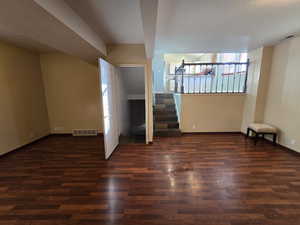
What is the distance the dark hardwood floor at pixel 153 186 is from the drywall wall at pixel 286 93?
0.45 metres

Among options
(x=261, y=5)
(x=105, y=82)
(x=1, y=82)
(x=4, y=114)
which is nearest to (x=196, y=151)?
(x=105, y=82)

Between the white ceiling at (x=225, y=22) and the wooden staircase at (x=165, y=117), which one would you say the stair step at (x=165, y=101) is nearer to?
the wooden staircase at (x=165, y=117)

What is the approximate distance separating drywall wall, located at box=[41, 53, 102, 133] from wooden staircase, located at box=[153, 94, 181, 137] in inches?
71.5

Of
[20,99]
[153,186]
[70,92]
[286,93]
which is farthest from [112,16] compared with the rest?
[286,93]

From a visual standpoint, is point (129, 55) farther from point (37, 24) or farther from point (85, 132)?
point (85, 132)

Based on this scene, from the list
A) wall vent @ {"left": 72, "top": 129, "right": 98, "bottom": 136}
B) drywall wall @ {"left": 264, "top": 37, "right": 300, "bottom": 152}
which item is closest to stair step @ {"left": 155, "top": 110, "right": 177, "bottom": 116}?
wall vent @ {"left": 72, "top": 129, "right": 98, "bottom": 136}

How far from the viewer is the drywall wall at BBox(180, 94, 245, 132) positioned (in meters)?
4.25

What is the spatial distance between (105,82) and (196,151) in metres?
2.44

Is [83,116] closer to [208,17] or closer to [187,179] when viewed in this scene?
[187,179]

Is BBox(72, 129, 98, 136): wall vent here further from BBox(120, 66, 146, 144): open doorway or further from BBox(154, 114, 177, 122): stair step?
BBox(154, 114, 177, 122): stair step

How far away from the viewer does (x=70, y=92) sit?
13.7 feet

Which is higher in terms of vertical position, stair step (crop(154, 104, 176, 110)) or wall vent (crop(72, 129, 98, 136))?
stair step (crop(154, 104, 176, 110))

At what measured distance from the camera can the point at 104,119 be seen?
279 centimetres

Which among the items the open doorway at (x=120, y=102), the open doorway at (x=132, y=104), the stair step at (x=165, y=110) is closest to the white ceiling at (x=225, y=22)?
the open doorway at (x=120, y=102)
